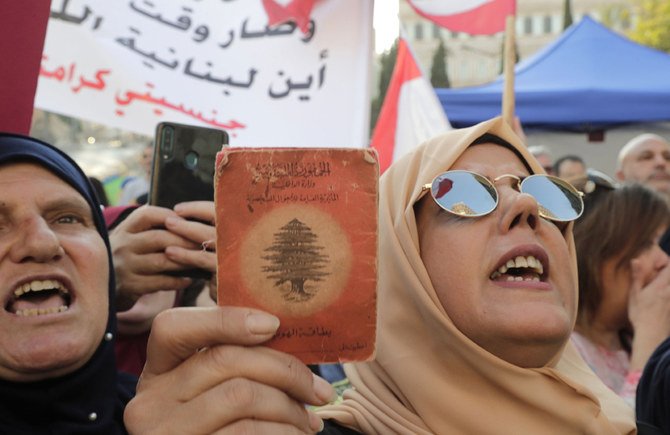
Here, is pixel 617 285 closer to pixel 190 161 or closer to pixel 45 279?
pixel 190 161

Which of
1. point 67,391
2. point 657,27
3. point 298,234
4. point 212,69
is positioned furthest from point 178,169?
point 657,27

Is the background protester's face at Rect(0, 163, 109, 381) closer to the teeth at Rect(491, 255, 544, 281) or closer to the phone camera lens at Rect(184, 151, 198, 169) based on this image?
the phone camera lens at Rect(184, 151, 198, 169)

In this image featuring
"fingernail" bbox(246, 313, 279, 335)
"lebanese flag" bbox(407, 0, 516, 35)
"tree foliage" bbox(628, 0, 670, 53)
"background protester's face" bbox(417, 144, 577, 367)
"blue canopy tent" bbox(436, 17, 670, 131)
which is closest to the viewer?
"fingernail" bbox(246, 313, 279, 335)

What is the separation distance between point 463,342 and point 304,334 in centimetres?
55

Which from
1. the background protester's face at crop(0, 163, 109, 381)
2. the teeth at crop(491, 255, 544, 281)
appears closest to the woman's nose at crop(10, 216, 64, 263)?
the background protester's face at crop(0, 163, 109, 381)

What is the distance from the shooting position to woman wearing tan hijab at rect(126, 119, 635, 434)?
5.12ft

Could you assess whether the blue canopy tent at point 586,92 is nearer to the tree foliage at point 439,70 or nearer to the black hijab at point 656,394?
the black hijab at point 656,394

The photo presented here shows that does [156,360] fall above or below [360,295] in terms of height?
below

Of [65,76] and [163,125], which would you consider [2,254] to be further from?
[65,76]

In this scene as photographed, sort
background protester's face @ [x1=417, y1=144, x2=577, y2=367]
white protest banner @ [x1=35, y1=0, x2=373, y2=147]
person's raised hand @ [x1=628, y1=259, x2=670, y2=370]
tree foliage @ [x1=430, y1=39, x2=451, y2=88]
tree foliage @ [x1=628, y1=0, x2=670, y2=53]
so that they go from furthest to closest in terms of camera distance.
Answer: tree foliage @ [x1=430, y1=39, x2=451, y2=88], tree foliage @ [x1=628, y1=0, x2=670, y2=53], white protest banner @ [x1=35, y1=0, x2=373, y2=147], person's raised hand @ [x1=628, y1=259, x2=670, y2=370], background protester's face @ [x1=417, y1=144, x2=577, y2=367]

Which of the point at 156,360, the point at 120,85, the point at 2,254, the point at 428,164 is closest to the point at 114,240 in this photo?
the point at 2,254

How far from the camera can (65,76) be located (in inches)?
136

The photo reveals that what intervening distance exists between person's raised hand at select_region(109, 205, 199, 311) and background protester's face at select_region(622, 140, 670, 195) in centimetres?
381

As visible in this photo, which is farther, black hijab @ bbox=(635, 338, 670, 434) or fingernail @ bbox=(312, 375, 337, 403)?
black hijab @ bbox=(635, 338, 670, 434)
